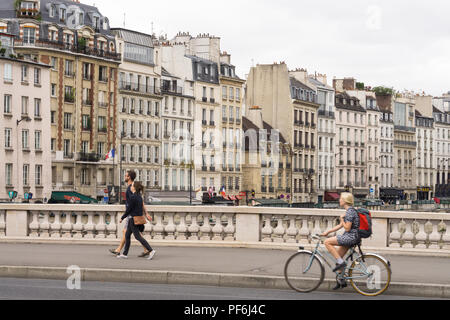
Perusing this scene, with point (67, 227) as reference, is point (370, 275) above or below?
below

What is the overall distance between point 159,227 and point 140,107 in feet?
255

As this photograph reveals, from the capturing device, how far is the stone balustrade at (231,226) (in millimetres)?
23109

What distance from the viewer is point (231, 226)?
80.1 ft

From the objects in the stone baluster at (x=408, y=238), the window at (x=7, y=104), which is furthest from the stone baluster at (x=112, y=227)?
→ the window at (x=7, y=104)

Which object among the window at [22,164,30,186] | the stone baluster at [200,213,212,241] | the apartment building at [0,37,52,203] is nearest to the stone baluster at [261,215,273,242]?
the stone baluster at [200,213,212,241]

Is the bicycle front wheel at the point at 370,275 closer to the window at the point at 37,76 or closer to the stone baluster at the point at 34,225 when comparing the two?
the stone baluster at the point at 34,225

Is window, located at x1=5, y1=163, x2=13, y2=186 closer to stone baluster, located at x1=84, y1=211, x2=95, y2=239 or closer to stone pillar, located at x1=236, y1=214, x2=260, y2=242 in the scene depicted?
stone baluster, located at x1=84, y1=211, x2=95, y2=239

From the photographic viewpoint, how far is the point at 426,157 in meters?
168

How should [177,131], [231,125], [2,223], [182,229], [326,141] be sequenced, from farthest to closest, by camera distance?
[326,141] < [231,125] < [177,131] < [2,223] < [182,229]

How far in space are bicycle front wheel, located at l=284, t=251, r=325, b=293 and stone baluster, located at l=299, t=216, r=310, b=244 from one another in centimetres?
676

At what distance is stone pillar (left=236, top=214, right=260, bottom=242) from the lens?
2406 cm

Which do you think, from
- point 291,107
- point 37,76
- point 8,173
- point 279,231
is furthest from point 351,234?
point 291,107

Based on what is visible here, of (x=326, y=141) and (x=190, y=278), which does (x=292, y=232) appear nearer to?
(x=190, y=278)

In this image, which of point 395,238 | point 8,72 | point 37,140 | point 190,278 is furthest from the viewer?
point 37,140
